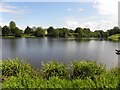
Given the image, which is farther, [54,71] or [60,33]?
[60,33]

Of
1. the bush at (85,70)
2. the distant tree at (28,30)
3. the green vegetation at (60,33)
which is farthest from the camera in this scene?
the distant tree at (28,30)

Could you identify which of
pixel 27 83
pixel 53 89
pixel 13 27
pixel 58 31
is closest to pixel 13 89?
pixel 27 83

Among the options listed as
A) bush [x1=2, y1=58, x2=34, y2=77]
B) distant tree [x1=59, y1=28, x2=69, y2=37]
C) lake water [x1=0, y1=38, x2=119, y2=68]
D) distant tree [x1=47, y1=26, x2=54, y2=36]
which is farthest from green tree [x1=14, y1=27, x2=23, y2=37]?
bush [x1=2, y1=58, x2=34, y2=77]

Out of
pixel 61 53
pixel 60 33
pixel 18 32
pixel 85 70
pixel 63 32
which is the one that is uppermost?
pixel 18 32

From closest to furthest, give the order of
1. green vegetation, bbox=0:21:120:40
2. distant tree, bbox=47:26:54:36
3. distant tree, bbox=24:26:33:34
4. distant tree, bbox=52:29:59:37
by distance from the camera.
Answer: green vegetation, bbox=0:21:120:40, distant tree, bbox=24:26:33:34, distant tree, bbox=47:26:54:36, distant tree, bbox=52:29:59:37

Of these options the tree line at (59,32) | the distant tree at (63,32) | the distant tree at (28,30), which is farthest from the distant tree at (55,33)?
the distant tree at (28,30)

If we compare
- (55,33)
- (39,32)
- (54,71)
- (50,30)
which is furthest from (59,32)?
(54,71)

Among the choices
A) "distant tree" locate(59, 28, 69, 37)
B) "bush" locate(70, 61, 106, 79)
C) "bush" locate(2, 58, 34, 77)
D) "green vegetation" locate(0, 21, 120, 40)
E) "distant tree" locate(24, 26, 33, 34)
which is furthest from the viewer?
"distant tree" locate(59, 28, 69, 37)

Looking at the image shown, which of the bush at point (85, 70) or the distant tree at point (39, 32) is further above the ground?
the distant tree at point (39, 32)

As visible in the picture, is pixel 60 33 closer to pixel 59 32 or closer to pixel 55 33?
pixel 59 32

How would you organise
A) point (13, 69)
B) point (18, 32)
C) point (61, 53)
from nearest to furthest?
point (13, 69) → point (61, 53) → point (18, 32)

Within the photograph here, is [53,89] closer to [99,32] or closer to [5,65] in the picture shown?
[5,65]

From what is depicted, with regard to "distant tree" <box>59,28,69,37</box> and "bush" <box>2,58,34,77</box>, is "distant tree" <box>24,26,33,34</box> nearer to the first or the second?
"distant tree" <box>59,28,69,37</box>

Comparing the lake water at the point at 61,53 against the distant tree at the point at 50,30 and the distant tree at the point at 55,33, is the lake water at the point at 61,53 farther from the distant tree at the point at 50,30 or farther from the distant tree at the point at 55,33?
the distant tree at the point at 55,33
